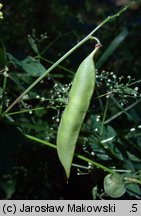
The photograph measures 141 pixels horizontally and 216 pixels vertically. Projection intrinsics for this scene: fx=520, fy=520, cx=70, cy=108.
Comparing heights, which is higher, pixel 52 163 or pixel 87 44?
pixel 87 44

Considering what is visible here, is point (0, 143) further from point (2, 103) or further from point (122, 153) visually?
point (122, 153)

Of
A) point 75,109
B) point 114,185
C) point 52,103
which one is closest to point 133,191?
point 114,185

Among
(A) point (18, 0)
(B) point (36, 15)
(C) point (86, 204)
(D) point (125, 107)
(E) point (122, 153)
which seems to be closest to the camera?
(C) point (86, 204)

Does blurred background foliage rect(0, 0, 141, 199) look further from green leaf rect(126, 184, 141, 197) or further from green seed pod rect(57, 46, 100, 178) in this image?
green seed pod rect(57, 46, 100, 178)

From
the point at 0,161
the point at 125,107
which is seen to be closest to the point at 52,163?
the point at 125,107

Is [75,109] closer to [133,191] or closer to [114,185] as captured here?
[114,185]

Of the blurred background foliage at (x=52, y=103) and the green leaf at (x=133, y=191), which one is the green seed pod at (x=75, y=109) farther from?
the green leaf at (x=133, y=191)
